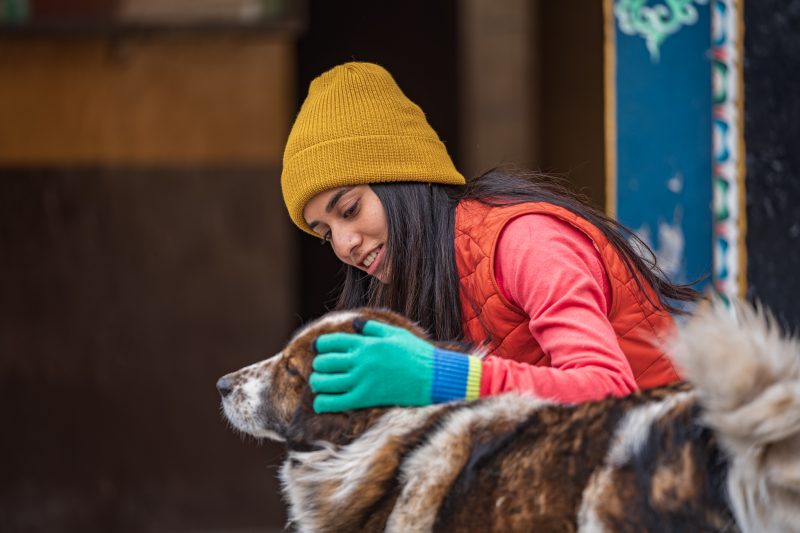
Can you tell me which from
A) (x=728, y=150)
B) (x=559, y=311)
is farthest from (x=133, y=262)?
(x=559, y=311)

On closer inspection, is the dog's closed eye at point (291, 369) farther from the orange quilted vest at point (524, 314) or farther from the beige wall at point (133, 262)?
the beige wall at point (133, 262)

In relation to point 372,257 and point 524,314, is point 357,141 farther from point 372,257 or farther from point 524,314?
point 524,314

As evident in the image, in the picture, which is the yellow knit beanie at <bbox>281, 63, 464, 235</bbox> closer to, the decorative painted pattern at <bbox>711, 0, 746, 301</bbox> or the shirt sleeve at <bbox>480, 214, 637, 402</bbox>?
the shirt sleeve at <bbox>480, 214, 637, 402</bbox>

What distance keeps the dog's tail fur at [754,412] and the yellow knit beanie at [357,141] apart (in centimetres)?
111

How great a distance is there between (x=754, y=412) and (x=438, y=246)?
3.51ft

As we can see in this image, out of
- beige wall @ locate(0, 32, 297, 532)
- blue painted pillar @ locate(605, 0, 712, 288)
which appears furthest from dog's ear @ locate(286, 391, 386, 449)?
beige wall @ locate(0, 32, 297, 532)

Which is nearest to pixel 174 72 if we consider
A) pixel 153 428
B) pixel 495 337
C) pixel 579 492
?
pixel 153 428

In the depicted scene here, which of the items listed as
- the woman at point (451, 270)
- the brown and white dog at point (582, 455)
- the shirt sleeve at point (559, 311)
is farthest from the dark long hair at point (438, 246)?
the brown and white dog at point (582, 455)

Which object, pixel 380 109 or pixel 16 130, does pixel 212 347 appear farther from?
pixel 380 109

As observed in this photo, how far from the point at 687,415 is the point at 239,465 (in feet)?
12.7

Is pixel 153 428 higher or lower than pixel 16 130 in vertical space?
lower

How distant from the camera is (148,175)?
4.92m

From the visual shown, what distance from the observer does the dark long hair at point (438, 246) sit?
7.56 feet

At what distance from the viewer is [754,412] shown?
137 centimetres
